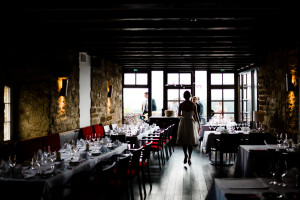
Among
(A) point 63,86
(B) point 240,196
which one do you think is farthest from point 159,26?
(B) point 240,196

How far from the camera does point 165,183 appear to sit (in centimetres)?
564

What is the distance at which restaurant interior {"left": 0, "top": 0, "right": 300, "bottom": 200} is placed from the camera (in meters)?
3.46

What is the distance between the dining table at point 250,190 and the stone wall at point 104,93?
6.85m

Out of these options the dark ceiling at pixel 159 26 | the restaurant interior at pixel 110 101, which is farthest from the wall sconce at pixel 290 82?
the dark ceiling at pixel 159 26

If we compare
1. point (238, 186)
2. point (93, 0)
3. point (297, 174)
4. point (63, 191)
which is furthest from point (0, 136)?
point (297, 174)

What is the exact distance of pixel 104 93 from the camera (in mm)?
10438

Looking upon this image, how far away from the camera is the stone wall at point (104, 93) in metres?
9.27

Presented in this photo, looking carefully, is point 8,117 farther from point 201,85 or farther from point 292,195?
point 201,85

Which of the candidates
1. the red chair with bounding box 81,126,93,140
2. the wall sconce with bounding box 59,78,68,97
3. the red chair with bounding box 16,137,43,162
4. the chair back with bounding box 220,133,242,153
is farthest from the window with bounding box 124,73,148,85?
the red chair with bounding box 16,137,43,162

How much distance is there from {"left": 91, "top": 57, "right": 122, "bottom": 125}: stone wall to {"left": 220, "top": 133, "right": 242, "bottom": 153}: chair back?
4250mm

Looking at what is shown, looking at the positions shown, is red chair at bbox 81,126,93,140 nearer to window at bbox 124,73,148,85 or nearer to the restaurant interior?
the restaurant interior

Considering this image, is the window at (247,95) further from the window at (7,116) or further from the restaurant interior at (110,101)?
the window at (7,116)

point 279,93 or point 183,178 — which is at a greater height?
point 279,93

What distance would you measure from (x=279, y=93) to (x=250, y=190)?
5.91 metres
